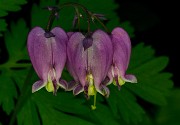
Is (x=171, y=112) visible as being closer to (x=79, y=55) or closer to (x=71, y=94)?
(x=71, y=94)

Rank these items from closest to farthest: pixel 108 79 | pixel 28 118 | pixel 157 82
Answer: pixel 108 79, pixel 28 118, pixel 157 82

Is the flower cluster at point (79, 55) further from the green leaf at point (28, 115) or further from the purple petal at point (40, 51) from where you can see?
the green leaf at point (28, 115)

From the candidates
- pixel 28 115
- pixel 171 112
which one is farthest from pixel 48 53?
pixel 171 112

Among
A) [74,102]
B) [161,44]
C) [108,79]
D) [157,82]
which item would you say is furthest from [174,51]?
[108,79]

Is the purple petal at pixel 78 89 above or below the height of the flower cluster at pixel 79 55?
below

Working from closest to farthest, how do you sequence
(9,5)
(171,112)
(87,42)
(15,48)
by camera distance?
(87,42) → (9,5) → (15,48) → (171,112)

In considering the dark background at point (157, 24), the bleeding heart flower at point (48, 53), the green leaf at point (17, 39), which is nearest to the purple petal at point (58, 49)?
the bleeding heart flower at point (48, 53)

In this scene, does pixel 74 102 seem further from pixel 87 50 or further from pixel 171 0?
pixel 171 0
